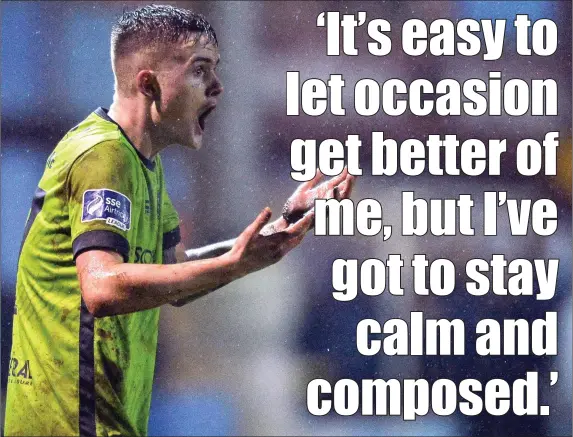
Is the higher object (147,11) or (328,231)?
(147,11)

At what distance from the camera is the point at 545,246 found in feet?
6.83

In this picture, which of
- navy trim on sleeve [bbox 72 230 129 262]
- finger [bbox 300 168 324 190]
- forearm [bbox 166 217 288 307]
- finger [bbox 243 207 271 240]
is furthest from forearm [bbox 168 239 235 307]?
finger [bbox 243 207 271 240]

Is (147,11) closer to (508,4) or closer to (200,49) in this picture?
(200,49)

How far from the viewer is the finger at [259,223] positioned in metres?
1.42

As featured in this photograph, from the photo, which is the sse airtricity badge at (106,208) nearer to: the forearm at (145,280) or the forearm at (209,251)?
the forearm at (145,280)

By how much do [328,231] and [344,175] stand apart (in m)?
0.16

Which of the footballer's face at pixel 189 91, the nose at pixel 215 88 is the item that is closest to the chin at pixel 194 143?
the footballer's face at pixel 189 91

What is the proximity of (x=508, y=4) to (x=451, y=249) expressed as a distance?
2.32ft

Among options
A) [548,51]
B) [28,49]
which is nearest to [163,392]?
[28,49]

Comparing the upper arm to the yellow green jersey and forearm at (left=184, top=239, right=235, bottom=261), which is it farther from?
forearm at (left=184, top=239, right=235, bottom=261)

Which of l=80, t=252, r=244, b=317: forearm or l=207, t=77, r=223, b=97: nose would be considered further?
l=207, t=77, r=223, b=97: nose

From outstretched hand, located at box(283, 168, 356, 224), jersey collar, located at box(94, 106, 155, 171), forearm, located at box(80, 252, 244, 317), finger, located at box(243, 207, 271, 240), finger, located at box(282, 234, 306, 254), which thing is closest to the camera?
finger, located at box(243, 207, 271, 240)

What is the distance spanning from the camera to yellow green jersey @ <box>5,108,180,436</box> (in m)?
1.76

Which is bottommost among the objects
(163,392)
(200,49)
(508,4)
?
(163,392)
